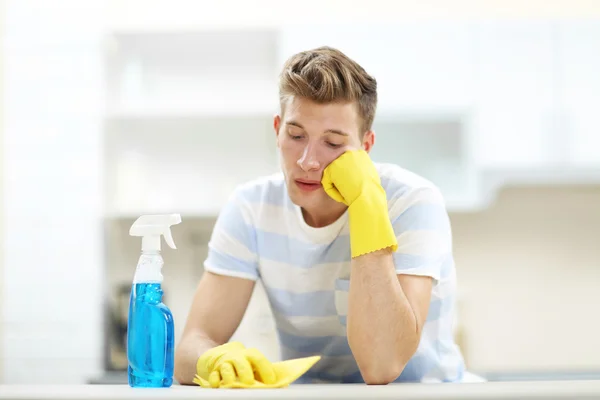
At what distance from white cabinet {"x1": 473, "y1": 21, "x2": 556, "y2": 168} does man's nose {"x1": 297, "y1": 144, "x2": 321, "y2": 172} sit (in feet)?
6.97

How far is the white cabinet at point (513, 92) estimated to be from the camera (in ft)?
11.0

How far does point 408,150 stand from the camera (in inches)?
136

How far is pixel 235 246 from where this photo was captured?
1512 millimetres

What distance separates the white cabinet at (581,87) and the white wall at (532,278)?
375 mm

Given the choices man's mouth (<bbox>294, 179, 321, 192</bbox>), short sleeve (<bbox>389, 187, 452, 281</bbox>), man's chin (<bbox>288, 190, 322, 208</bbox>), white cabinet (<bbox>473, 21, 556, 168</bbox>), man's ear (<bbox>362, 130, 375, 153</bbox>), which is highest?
white cabinet (<bbox>473, 21, 556, 168</bbox>)

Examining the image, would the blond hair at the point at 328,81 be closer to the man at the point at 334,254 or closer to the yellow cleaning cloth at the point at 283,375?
the man at the point at 334,254

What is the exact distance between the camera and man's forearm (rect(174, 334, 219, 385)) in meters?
1.33

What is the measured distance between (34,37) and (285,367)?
9.26 ft

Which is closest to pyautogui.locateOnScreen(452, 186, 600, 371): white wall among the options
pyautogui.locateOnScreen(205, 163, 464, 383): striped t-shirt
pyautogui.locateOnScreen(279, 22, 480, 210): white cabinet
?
pyautogui.locateOnScreen(279, 22, 480, 210): white cabinet

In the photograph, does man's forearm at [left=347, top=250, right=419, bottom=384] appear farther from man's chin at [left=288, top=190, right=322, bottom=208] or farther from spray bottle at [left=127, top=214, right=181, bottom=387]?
Result: spray bottle at [left=127, top=214, right=181, bottom=387]

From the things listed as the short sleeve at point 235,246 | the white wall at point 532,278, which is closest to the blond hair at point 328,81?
the short sleeve at point 235,246

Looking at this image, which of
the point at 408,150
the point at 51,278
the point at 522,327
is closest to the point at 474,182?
the point at 408,150

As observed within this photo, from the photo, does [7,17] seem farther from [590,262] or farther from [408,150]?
[590,262]

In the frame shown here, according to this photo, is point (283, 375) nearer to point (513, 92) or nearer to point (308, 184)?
point (308, 184)
